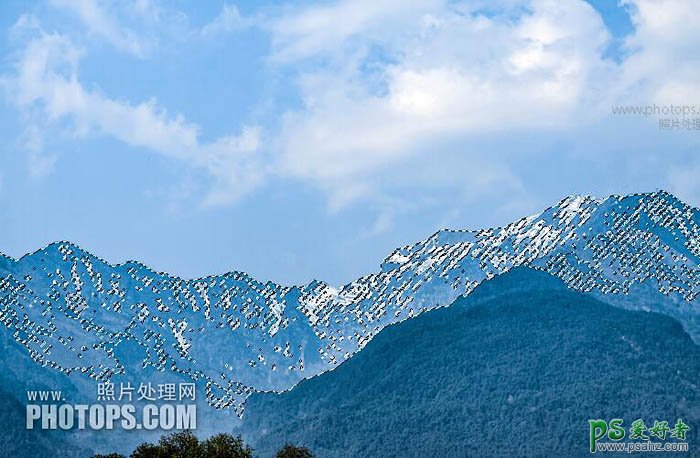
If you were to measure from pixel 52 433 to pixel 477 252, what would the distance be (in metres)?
79.6

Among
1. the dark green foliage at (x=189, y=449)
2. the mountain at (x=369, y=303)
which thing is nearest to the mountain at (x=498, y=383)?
the mountain at (x=369, y=303)

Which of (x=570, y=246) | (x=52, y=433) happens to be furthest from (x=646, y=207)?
(x=52, y=433)

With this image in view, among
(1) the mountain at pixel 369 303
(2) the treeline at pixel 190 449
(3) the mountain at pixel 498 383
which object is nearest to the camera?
(2) the treeline at pixel 190 449

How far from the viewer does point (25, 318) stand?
611 feet

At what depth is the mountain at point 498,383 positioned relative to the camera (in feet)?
522

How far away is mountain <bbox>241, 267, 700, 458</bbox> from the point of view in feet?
522

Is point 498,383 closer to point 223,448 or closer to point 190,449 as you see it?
point 223,448

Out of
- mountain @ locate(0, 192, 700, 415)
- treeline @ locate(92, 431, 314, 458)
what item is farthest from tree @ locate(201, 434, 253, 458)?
mountain @ locate(0, 192, 700, 415)

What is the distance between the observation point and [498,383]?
16725 cm

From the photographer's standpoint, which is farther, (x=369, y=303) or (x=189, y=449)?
(x=369, y=303)

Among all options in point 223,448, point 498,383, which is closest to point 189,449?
point 223,448

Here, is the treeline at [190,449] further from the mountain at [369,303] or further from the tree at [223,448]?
the mountain at [369,303]

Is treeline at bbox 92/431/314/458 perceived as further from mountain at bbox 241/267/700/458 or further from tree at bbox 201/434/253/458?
mountain at bbox 241/267/700/458

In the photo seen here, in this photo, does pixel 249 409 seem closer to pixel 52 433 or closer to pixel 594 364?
pixel 52 433
